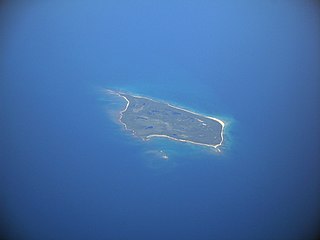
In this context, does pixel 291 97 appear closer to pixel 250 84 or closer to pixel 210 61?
pixel 250 84

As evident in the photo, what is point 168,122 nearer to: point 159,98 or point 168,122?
point 168,122

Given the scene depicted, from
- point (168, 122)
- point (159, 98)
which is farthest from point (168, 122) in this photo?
point (159, 98)

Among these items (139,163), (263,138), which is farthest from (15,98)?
(263,138)
